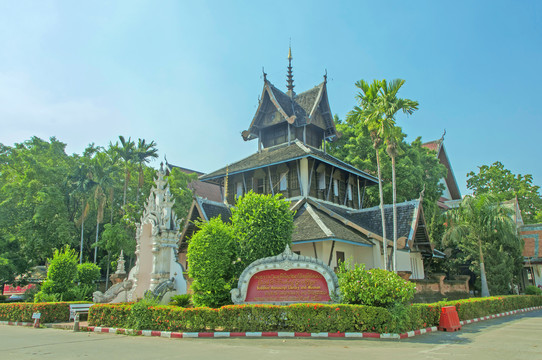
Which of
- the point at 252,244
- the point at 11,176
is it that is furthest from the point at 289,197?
the point at 11,176

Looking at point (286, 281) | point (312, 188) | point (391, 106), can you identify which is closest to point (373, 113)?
point (391, 106)

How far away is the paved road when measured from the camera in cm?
850

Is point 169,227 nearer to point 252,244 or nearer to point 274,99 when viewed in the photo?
point 252,244

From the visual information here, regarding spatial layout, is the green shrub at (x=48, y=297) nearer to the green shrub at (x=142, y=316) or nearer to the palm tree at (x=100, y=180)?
the green shrub at (x=142, y=316)

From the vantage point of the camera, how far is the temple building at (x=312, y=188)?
20391mm

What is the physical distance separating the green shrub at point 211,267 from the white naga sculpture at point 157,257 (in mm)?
2645

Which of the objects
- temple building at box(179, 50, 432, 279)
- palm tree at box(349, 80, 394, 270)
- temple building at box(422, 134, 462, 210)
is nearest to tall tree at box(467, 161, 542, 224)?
→ temple building at box(422, 134, 462, 210)

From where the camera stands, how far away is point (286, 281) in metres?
13.0

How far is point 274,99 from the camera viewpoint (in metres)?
28.1

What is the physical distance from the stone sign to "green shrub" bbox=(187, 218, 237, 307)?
93 centimetres

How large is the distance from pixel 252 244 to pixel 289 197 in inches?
408

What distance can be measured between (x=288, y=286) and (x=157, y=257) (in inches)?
252

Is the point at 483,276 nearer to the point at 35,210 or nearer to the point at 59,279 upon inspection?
the point at 59,279

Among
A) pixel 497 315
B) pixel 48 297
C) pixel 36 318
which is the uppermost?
pixel 48 297
